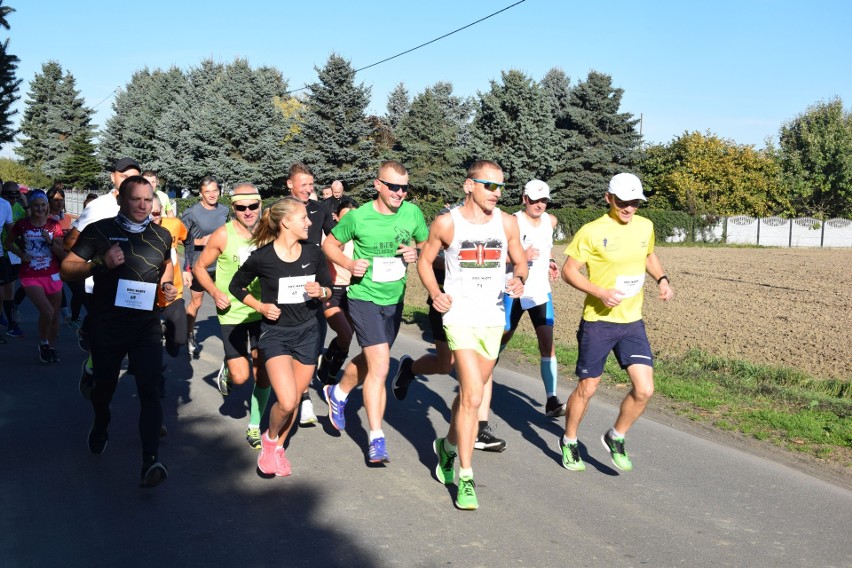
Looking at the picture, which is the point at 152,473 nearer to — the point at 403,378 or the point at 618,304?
the point at 403,378

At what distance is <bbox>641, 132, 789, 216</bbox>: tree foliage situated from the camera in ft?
200

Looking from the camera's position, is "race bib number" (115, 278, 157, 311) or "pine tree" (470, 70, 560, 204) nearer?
"race bib number" (115, 278, 157, 311)

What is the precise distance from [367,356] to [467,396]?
1.14 meters

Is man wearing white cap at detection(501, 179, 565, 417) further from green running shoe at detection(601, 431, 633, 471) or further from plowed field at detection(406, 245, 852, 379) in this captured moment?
plowed field at detection(406, 245, 852, 379)

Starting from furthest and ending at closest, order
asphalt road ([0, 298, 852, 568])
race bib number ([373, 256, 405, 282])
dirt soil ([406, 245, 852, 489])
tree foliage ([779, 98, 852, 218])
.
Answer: tree foliage ([779, 98, 852, 218]) → dirt soil ([406, 245, 852, 489]) → race bib number ([373, 256, 405, 282]) → asphalt road ([0, 298, 852, 568])

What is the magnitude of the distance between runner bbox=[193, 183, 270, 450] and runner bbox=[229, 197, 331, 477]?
676 millimetres

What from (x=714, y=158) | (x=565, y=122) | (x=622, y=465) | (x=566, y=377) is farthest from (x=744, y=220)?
(x=622, y=465)

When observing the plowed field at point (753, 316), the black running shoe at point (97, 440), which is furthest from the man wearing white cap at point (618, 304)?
the plowed field at point (753, 316)

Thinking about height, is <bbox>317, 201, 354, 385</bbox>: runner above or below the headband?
below

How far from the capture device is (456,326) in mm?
5488

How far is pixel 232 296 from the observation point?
6730mm

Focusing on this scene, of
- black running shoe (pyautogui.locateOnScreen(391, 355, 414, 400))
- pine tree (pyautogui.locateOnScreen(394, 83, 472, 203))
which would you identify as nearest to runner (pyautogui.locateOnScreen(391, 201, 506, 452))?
black running shoe (pyautogui.locateOnScreen(391, 355, 414, 400))

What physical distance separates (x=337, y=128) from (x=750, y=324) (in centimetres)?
3796

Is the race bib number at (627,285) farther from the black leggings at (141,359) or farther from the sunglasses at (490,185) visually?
the black leggings at (141,359)
